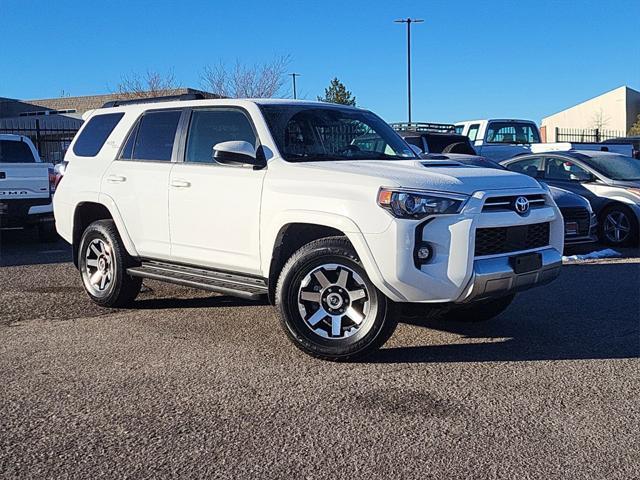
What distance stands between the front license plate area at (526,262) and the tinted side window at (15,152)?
31.4 ft

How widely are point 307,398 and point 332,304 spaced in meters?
0.89

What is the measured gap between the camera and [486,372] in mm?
4711

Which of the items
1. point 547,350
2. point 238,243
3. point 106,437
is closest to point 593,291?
point 547,350

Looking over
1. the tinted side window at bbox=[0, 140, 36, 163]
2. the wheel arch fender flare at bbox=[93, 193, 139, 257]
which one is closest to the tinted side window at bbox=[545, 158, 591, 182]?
the wheel arch fender flare at bbox=[93, 193, 139, 257]

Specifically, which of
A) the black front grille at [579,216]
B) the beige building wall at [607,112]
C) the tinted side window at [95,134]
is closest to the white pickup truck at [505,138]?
the black front grille at [579,216]

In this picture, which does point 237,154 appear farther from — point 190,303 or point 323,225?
point 190,303

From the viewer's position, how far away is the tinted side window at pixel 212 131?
580cm

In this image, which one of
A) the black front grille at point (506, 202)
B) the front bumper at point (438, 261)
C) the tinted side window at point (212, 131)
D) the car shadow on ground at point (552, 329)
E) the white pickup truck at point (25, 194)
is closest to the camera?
the front bumper at point (438, 261)

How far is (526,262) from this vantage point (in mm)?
4906

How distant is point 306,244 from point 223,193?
2.83ft

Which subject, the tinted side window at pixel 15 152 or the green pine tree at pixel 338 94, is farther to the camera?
the green pine tree at pixel 338 94

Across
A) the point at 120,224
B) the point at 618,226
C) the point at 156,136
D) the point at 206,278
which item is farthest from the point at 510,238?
the point at 618,226

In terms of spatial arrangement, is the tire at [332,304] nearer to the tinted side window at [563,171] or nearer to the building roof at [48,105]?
the tinted side window at [563,171]

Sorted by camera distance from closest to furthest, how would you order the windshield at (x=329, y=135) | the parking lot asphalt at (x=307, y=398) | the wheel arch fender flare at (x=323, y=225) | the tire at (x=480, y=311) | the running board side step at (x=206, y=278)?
the parking lot asphalt at (x=307, y=398) < the wheel arch fender flare at (x=323, y=225) < the running board side step at (x=206, y=278) < the windshield at (x=329, y=135) < the tire at (x=480, y=311)
